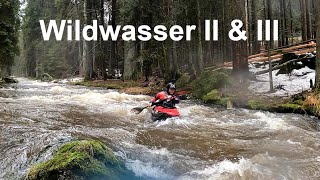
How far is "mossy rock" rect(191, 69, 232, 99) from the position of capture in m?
16.0

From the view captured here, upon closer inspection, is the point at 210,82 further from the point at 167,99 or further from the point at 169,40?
the point at 169,40

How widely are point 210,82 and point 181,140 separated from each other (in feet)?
28.0

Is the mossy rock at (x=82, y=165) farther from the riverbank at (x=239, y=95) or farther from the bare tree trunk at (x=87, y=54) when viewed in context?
the bare tree trunk at (x=87, y=54)

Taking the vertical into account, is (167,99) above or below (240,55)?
below

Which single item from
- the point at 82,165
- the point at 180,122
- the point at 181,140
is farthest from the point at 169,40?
the point at 82,165

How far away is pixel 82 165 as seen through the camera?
16.0 feet

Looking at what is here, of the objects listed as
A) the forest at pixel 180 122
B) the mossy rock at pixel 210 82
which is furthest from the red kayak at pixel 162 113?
the mossy rock at pixel 210 82

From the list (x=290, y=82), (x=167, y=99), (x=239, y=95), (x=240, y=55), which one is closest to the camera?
(x=167, y=99)

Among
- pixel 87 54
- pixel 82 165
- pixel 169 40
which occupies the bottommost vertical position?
pixel 82 165

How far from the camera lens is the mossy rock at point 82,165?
15.5 ft

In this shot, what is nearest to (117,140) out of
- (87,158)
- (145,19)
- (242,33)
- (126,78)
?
(87,158)

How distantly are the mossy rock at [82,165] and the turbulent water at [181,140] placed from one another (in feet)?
1.26

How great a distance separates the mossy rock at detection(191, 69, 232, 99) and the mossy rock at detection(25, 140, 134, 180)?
10.9m

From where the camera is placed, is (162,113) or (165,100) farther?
(165,100)
